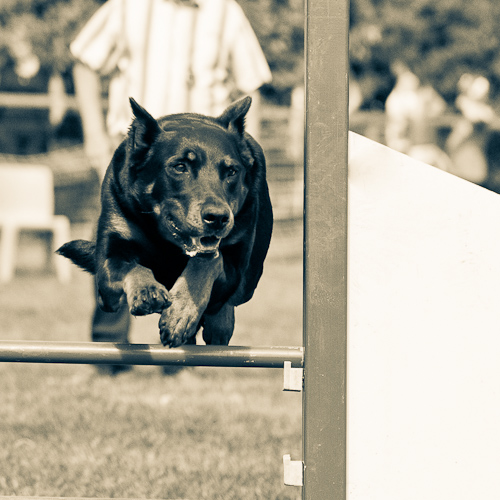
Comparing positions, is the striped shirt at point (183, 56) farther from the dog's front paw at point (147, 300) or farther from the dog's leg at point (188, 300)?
the dog's front paw at point (147, 300)

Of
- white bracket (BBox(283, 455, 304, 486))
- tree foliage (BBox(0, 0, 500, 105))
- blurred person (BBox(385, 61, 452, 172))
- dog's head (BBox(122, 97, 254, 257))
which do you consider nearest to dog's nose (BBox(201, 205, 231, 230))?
dog's head (BBox(122, 97, 254, 257))

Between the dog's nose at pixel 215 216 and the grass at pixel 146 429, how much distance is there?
1.41 m

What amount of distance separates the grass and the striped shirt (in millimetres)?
1406

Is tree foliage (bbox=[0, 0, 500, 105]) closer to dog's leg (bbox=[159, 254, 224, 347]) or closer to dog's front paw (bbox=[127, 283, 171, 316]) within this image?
dog's leg (bbox=[159, 254, 224, 347])

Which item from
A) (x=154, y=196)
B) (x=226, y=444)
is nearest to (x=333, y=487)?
(x=154, y=196)

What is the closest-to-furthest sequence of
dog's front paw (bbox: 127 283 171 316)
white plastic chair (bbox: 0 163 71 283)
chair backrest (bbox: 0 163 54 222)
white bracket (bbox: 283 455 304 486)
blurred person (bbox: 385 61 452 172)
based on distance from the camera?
dog's front paw (bbox: 127 283 171 316) → white bracket (bbox: 283 455 304 486) → white plastic chair (bbox: 0 163 71 283) → chair backrest (bbox: 0 163 54 222) → blurred person (bbox: 385 61 452 172)

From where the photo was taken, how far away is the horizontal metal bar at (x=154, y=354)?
7.23 feet

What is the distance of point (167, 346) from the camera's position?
7.27ft

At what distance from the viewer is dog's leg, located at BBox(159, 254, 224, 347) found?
2203 mm

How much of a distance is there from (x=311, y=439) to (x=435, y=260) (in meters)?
0.55

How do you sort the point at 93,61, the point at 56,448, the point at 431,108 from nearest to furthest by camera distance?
1. the point at 56,448
2. the point at 93,61
3. the point at 431,108

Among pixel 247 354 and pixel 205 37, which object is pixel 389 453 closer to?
pixel 247 354

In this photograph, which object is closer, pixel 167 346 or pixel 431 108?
pixel 167 346

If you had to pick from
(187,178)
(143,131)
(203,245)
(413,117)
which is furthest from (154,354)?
(413,117)
